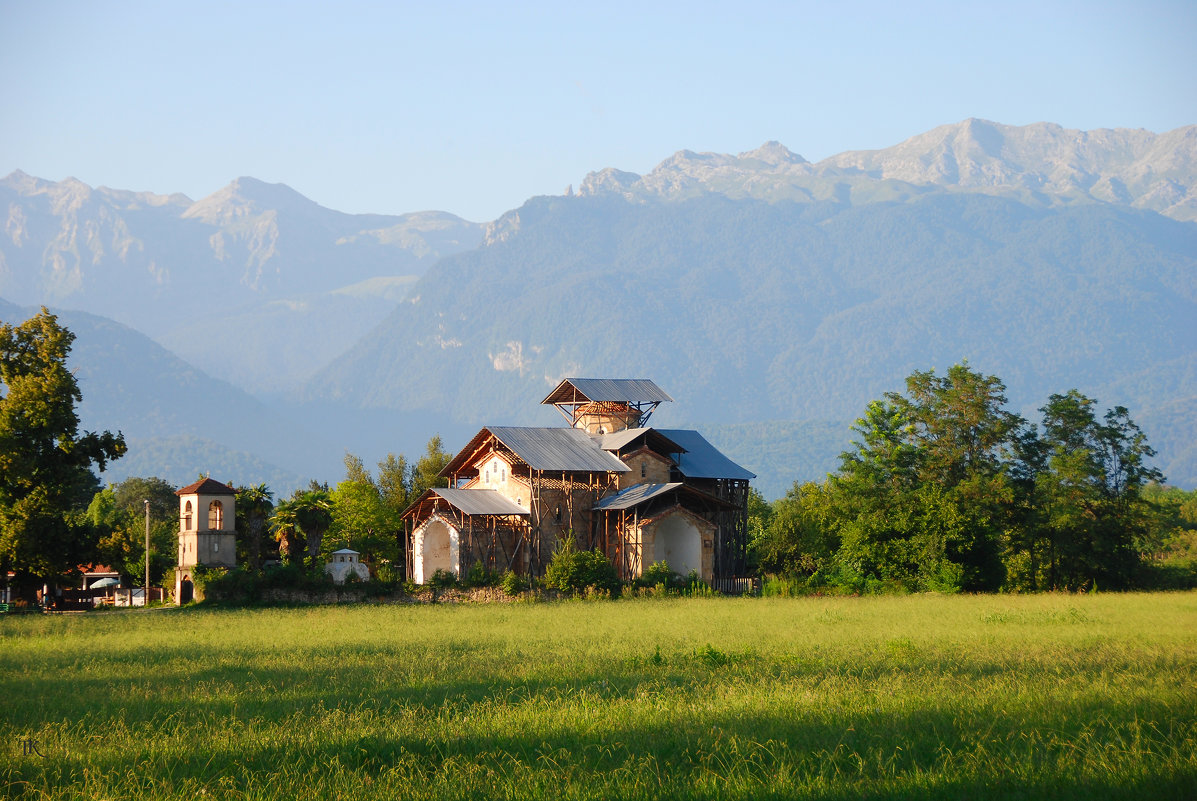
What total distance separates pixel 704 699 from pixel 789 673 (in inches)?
129

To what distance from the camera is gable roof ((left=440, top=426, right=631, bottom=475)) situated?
191 ft

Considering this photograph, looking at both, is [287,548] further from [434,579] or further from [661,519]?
[661,519]

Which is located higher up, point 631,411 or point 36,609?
point 631,411

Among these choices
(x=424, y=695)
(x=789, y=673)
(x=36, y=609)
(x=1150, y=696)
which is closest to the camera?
(x=1150, y=696)

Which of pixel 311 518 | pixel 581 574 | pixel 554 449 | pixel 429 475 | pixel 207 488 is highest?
pixel 554 449

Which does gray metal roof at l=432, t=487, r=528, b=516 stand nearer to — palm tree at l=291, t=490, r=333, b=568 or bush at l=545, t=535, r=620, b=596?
palm tree at l=291, t=490, r=333, b=568

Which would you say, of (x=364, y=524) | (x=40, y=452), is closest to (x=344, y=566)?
(x=364, y=524)

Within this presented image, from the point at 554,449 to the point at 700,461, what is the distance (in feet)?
29.8

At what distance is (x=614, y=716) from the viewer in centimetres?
1409

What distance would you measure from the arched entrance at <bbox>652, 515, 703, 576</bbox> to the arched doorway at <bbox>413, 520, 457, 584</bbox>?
11503 mm

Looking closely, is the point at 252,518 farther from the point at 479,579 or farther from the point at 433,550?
the point at 479,579

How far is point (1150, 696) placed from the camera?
14852mm

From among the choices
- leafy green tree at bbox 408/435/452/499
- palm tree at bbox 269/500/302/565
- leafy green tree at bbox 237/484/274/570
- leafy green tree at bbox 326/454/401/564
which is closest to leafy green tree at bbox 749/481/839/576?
leafy green tree at bbox 408/435/452/499

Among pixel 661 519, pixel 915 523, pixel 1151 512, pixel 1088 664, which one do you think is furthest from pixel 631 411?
pixel 1088 664
